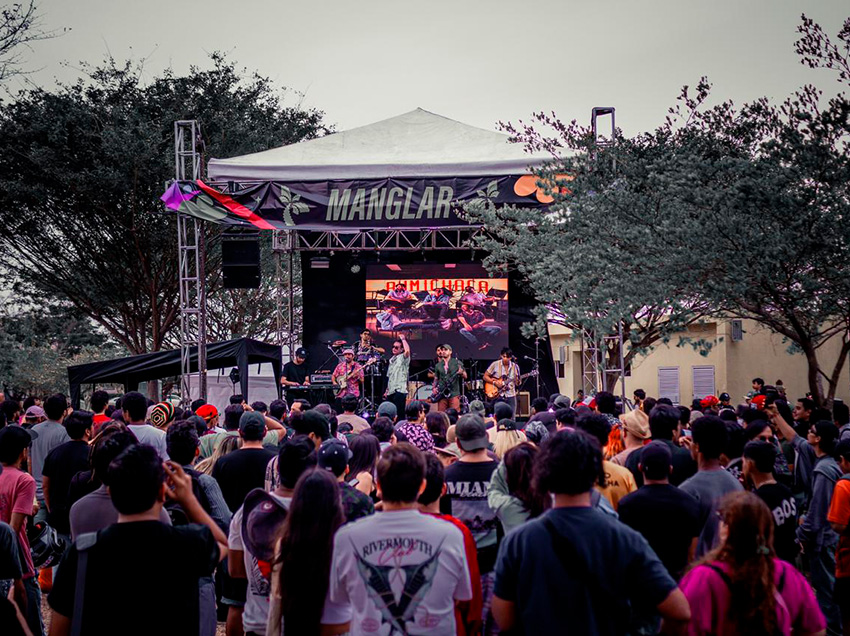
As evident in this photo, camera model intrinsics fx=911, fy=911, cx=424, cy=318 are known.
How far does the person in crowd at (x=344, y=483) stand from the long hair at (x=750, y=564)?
5.19 feet

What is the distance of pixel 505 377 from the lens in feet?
57.8

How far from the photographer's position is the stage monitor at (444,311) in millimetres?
19172

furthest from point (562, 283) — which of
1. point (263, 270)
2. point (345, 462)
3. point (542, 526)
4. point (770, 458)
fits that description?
point (263, 270)

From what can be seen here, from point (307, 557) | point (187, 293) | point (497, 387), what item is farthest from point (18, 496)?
point (497, 387)

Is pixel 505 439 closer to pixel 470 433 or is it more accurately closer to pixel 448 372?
pixel 470 433

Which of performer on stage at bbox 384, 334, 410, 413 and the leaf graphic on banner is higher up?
the leaf graphic on banner

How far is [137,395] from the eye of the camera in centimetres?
643

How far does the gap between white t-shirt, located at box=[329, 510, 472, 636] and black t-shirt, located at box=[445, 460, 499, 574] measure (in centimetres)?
137

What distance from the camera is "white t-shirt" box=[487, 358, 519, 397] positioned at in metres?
17.6

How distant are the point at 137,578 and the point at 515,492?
6.56 ft

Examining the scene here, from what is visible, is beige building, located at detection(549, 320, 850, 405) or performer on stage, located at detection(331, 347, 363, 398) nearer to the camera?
performer on stage, located at detection(331, 347, 363, 398)

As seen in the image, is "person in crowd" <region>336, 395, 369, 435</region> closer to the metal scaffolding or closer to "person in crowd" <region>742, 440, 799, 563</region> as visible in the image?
"person in crowd" <region>742, 440, 799, 563</region>

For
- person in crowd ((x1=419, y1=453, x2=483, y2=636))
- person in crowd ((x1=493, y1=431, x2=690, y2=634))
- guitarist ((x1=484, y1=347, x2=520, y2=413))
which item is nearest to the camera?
person in crowd ((x1=493, y1=431, x2=690, y2=634))

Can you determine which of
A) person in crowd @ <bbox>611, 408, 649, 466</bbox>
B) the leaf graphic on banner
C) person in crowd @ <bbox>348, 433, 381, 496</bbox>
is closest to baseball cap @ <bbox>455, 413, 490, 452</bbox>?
person in crowd @ <bbox>348, 433, 381, 496</bbox>
